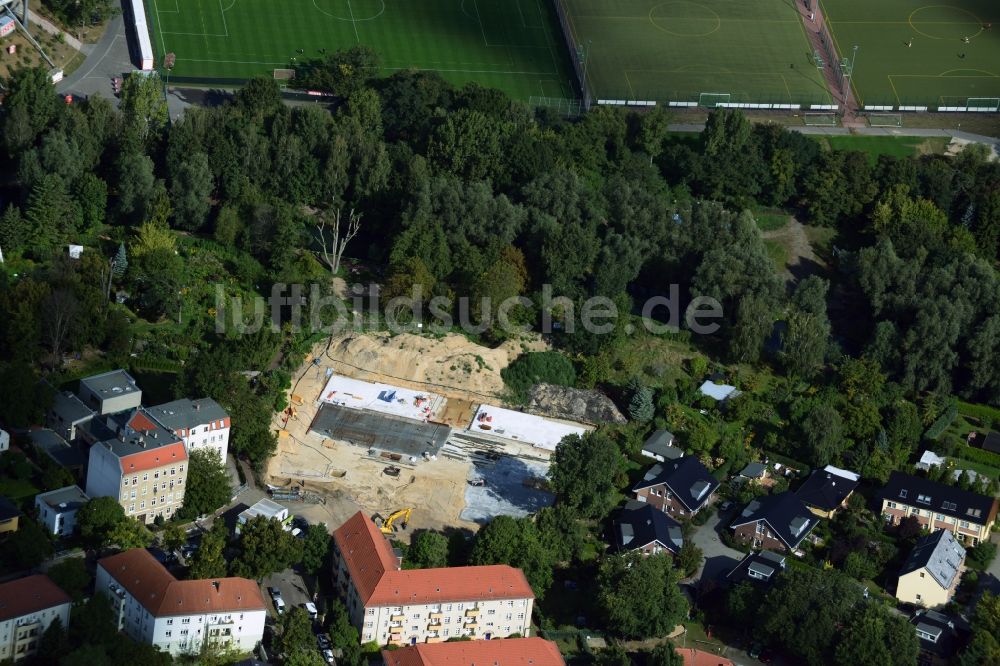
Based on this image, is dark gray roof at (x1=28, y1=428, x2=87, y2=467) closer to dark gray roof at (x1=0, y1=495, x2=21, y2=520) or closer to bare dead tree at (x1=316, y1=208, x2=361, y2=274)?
dark gray roof at (x1=0, y1=495, x2=21, y2=520)

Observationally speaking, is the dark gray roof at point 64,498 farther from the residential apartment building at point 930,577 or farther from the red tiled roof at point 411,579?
the residential apartment building at point 930,577

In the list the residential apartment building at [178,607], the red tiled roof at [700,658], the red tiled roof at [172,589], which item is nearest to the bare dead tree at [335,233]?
the red tiled roof at [172,589]

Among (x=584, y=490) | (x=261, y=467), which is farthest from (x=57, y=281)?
(x=584, y=490)

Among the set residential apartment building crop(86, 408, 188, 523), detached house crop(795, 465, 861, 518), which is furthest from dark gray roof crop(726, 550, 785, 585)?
residential apartment building crop(86, 408, 188, 523)

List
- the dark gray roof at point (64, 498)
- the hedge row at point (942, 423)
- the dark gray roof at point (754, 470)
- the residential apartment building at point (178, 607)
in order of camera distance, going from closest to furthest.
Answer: the residential apartment building at point (178, 607) < the dark gray roof at point (64, 498) < the dark gray roof at point (754, 470) < the hedge row at point (942, 423)

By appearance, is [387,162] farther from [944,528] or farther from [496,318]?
[944,528]

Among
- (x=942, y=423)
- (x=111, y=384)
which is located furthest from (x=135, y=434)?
(x=942, y=423)

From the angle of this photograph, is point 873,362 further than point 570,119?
No
